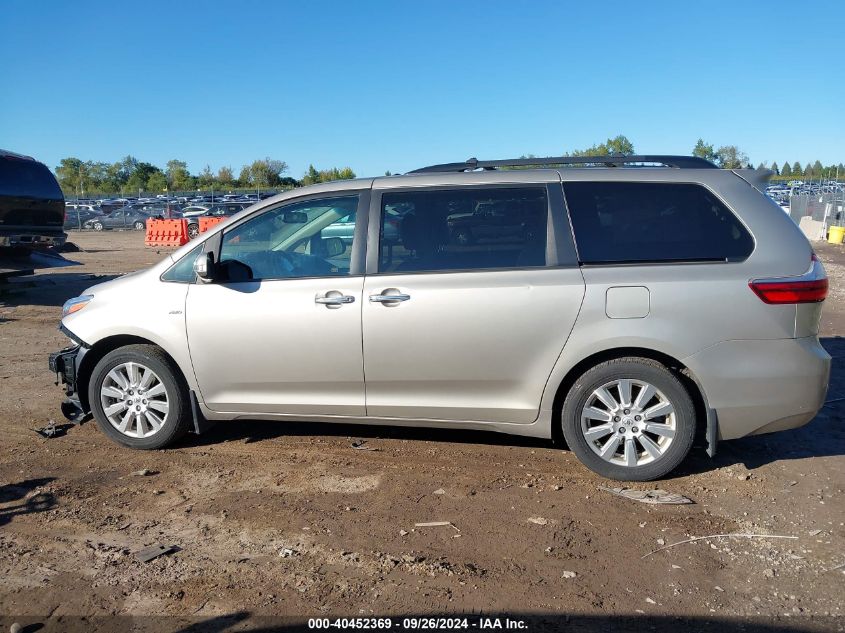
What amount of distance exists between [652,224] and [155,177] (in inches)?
3700

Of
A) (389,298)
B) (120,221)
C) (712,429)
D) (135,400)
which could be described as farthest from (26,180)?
(120,221)

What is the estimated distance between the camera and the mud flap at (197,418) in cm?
495

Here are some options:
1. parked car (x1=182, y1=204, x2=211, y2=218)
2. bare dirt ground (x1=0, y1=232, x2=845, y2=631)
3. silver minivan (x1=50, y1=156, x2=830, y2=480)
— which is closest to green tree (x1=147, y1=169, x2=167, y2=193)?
parked car (x1=182, y1=204, x2=211, y2=218)

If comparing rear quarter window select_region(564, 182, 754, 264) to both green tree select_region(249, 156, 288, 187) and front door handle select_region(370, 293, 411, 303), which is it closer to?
front door handle select_region(370, 293, 411, 303)

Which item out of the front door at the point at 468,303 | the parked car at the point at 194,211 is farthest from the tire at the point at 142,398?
the parked car at the point at 194,211

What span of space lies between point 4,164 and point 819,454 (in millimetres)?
11797

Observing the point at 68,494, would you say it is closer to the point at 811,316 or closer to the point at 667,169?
the point at 667,169

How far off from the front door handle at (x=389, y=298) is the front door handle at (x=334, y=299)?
148 mm

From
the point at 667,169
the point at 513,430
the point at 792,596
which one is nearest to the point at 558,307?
the point at 513,430

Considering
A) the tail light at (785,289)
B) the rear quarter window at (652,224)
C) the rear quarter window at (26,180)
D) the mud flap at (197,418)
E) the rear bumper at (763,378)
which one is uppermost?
the rear quarter window at (26,180)

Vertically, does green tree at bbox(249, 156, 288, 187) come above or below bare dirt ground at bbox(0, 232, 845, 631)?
above

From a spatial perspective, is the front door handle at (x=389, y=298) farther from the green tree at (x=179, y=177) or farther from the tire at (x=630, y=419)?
the green tree at (x=179, y=177)

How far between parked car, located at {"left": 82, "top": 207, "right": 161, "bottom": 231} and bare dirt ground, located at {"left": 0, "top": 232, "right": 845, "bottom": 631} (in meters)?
42.0

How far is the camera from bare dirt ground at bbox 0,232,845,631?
3.15 metres
